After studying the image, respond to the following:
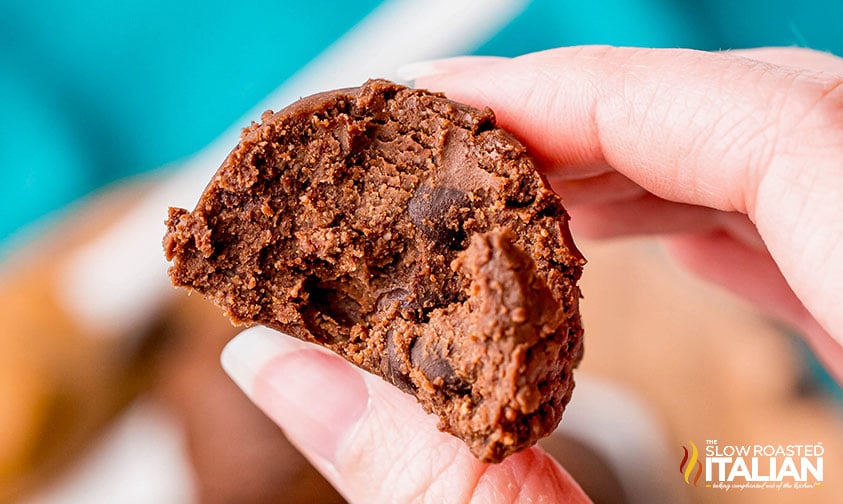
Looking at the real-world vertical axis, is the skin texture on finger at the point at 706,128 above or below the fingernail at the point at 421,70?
below

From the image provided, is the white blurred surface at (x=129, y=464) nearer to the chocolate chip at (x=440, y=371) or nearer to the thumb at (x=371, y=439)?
the thumb at (x=371, y=439)

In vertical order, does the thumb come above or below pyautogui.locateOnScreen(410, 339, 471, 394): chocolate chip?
below

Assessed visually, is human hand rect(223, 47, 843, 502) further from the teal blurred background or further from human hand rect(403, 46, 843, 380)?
the teal blurred background

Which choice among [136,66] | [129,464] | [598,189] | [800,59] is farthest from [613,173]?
[129,464]

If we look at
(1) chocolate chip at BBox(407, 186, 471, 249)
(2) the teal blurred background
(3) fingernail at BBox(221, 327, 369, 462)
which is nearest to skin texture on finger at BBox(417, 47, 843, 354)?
(1) chocolate chip at BBox(407, 186, 471, 249)

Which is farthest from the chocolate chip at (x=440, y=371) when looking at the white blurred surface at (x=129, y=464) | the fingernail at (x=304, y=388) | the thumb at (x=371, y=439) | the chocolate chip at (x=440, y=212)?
the white blurred surface at (x=129, y=464)

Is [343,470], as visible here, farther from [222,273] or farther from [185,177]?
[185,177]

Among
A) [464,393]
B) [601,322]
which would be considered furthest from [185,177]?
[464,393]
